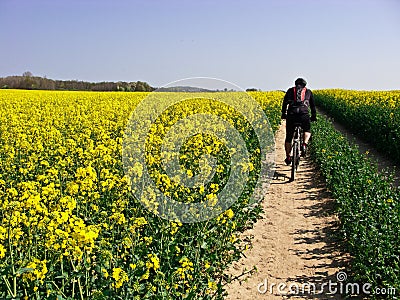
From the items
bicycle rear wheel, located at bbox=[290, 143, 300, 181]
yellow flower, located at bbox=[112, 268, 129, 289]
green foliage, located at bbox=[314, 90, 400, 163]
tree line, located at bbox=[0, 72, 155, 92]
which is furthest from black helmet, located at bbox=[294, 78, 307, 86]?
tree line, located at bbox=[0, 72, 155, 92]

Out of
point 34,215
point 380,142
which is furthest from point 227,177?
point 380,142

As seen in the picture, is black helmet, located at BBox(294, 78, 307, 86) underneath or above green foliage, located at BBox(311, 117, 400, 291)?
above

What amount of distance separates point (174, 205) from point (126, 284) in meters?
1.55

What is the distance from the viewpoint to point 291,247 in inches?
249

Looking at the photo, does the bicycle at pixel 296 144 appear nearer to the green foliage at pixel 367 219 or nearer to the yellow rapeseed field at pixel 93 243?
the green foliage at pixel 367 219

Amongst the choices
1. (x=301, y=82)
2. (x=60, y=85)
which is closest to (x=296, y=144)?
(x=301, y=82)

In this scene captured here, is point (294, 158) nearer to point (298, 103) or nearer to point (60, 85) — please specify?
point (298, 103)

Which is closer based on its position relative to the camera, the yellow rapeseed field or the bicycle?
the yellow rapeseed field

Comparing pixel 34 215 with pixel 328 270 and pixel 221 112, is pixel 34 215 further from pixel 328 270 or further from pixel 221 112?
pixel 221 112

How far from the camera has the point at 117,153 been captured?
7.28m

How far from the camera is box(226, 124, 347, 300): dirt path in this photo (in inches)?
209

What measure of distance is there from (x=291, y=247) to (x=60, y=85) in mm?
47348

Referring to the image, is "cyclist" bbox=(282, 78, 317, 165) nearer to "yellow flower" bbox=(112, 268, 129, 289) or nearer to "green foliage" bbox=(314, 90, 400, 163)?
"green foliage" bbox=(314, 90, 400, 163)

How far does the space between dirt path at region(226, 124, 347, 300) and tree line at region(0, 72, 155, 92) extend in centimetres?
4055
